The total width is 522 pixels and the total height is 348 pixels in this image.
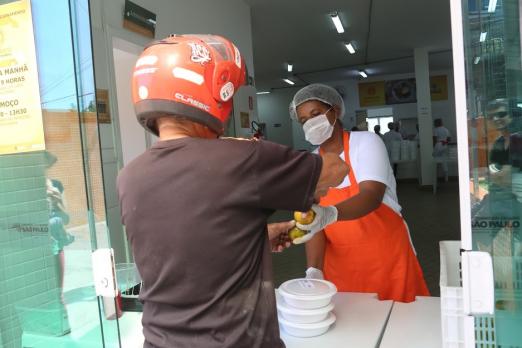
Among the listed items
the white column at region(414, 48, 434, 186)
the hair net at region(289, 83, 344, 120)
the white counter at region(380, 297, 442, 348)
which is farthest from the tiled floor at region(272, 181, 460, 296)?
the hair net at region(289, 83, 344, 120)

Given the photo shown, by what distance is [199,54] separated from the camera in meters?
0.92

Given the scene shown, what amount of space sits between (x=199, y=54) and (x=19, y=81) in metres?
0.95

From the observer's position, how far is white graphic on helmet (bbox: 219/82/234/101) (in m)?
0.96

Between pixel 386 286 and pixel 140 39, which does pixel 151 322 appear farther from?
pixel 140 39

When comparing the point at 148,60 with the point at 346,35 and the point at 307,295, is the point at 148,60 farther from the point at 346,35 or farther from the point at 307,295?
the point at 346,35

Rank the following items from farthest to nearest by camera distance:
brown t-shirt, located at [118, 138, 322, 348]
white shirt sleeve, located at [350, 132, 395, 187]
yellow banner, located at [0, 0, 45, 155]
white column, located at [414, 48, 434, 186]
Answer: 1. white column, located at [414, 48, 434, 186]
2. white shirt sleeve, located at [350, 132, 395, 187]
3. yellow banner, located at [0, 0, 45, 155]
4. brown t-shirt, located at [118, 138, 322, 348]

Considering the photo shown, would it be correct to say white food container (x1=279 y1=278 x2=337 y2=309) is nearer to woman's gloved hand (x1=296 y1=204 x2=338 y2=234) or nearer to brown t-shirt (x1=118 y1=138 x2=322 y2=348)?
woman's gloved hand (x1=296 y1=204 x2=338 y2=234)

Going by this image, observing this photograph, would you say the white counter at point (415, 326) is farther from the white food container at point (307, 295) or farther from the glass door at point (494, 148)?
the glass door at point (494, 148)

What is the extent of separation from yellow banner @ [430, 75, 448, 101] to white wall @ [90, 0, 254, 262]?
8.99 meters

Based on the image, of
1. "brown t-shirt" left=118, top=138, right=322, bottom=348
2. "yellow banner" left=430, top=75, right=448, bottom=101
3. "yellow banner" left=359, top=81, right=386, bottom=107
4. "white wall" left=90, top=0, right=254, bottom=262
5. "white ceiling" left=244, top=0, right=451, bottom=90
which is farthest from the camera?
"yellow banner" left=359, top=81, right=386, bottom=107

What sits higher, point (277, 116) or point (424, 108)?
point (277, 116)

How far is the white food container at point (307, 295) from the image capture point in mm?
1423

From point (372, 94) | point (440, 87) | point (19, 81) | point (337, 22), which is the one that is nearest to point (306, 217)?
point (19, 81)

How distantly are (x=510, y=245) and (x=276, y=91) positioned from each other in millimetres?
14675
